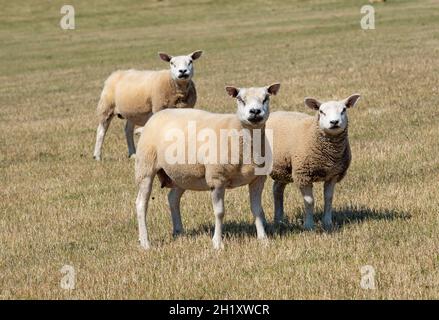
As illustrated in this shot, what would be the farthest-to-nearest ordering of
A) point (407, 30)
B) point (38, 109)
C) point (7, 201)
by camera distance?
point (407, 30), point (38, 109), point (7, 201)

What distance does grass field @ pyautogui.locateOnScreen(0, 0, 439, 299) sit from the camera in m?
7.71

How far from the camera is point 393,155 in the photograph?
1330 centimetres

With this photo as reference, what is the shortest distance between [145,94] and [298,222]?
6046 mm

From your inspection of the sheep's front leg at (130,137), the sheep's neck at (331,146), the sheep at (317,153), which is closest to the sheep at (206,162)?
the sheep at (317,153)

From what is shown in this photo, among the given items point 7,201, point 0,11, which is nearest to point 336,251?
point 7,201

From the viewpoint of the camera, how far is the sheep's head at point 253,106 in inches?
339

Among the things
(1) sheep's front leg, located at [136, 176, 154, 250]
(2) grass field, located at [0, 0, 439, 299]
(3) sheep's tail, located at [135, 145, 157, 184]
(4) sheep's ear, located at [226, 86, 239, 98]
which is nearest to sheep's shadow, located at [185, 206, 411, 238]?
(2) grass field, located at [0, 0, 439, 299]

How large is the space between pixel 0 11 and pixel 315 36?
29.8m

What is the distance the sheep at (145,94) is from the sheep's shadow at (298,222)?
4508mm

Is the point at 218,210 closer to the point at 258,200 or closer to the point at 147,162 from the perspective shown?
the point at 258,200

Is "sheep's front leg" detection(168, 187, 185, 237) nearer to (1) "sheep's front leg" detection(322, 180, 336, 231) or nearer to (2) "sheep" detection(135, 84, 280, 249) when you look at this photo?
(2) "sheep" detection(135, 84, 280, 249)

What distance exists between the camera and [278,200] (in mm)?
10242
